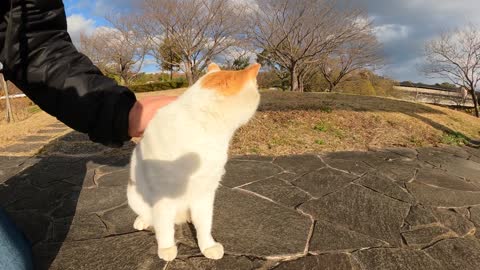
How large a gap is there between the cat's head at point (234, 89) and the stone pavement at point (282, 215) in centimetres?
99

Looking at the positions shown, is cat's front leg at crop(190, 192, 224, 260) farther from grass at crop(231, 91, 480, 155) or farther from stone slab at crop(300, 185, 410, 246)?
grass at crop(231, 91, 480, 155)

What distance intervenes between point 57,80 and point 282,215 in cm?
191

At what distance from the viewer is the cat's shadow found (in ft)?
4.84

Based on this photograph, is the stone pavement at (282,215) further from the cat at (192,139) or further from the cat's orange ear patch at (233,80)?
the cat's orange ear patch at (233,80)

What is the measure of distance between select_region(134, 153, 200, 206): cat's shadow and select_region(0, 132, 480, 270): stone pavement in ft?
1.82

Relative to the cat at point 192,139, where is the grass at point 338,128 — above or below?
below

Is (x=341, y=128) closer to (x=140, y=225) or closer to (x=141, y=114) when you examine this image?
(x=140, y=225)

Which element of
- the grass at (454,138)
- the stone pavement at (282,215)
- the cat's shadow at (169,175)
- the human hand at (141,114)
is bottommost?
the stone pavement at (282,215)

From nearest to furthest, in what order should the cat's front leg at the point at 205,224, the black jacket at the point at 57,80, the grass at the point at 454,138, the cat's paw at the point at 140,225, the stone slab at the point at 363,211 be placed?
the black jacket at the point at 57,80
the cat's front leg at the point at 205,224
the cat's paw at the point at 140,225
the stone slab at the point at 363,211
the grass at the point at 454,138

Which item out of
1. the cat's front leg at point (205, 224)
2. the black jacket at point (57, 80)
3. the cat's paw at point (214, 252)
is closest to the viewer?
the black jacket at point (57, 80)

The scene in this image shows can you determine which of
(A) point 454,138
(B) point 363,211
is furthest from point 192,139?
(A) point 454,138

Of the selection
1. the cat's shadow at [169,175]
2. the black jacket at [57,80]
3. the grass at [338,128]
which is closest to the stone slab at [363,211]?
the cat's shadow at [169,175]

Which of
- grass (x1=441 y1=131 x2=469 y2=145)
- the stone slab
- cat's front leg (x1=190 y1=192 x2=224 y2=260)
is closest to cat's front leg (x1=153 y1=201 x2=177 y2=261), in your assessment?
cat's front leg (x1=190 y1=192 x2=224 y2=260)

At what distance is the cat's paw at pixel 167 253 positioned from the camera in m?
1.81
